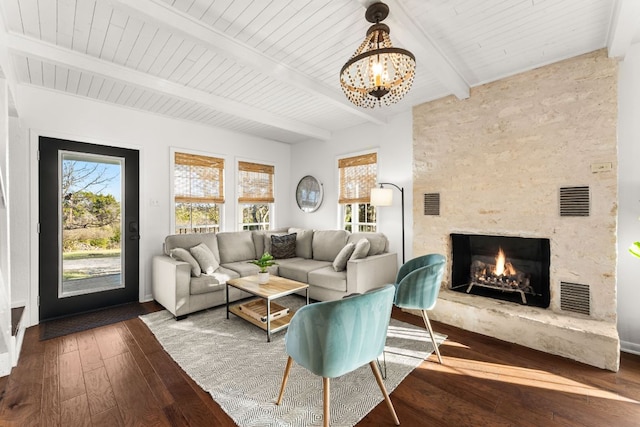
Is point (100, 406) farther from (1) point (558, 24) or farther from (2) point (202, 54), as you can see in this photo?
(1) point (558, 24)

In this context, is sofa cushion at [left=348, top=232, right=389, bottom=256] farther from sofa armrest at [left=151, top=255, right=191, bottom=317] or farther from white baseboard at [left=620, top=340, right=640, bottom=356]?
white baseboard at [left=620, top=340, right=640, bottom=356]

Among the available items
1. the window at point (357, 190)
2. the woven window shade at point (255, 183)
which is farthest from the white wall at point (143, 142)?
the window at point (357, 190)

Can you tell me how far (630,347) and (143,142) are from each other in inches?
231

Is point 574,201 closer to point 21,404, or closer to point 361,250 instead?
point 361,250

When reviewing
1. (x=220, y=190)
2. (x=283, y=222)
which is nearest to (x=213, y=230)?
(x=220, y=190)

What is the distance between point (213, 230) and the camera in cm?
472

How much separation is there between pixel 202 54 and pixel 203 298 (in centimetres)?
265

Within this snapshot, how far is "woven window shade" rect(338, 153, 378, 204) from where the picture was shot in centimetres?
446

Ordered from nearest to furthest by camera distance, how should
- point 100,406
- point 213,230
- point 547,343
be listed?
point 100,406 < point 547,343 < point 213,230

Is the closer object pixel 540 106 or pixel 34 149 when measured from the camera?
pixel 540 106

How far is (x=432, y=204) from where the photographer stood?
11.9 ft

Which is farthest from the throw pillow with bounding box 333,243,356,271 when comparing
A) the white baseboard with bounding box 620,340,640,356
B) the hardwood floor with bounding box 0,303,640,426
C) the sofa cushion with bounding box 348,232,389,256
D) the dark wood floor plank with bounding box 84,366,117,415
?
the white baseboard with bounding box 620,340,640,356

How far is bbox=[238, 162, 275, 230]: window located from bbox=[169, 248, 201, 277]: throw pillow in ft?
5.48

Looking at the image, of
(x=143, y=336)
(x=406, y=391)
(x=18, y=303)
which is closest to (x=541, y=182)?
(x=406, y=391)
